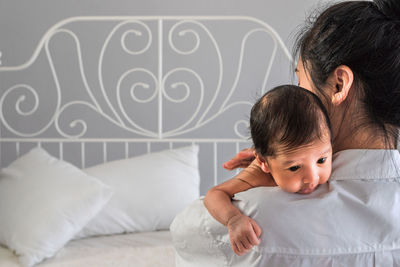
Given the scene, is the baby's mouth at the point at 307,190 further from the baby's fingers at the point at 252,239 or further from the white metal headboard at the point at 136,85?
the white metal headboard at the point at 136,85

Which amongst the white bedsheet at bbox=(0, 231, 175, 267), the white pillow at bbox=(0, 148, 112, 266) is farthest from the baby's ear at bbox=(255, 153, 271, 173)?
the white pillow at bbox=(0, 148, 112, 266)

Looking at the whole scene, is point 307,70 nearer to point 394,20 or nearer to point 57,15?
point 394,20

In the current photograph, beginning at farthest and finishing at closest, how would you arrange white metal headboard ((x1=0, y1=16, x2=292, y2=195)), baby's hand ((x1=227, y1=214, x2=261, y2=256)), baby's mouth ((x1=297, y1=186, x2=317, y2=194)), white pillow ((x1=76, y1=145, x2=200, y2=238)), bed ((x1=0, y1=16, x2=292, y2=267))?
white metal headboard ((x1=0, y1=16, x2=292, y2=195)) < bed ((x1=0, y1=16, x2=292, y2=267)) < white pillow ((x1=76, y1=145, x2=200, y2=238)) < baby's mouth ((x1=297, y1=186, x2=317, y2=194)) < baby's hand ((x1=227, y1=214, x2=261, y2=256))

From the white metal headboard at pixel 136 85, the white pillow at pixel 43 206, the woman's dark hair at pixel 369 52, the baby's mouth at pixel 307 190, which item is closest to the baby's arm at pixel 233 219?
the baby's mouth at pixel 307 190

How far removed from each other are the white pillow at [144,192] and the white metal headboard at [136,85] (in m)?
0.32

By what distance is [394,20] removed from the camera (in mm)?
768

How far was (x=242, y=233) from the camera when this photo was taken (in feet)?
2.17

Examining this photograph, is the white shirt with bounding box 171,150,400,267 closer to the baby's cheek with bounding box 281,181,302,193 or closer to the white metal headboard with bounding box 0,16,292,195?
the baby's cheek with bounding box 281,181,302,193

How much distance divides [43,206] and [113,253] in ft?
0.98

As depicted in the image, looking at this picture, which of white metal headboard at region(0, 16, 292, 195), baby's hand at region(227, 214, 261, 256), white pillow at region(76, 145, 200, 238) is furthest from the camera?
white metal headboard at region(0, 16, 292, 195)

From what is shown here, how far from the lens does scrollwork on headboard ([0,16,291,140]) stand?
260cm

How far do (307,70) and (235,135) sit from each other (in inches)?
72.4

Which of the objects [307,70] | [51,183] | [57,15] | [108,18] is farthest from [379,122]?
[57,15]

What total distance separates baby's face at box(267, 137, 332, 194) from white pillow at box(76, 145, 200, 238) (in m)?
1.38
